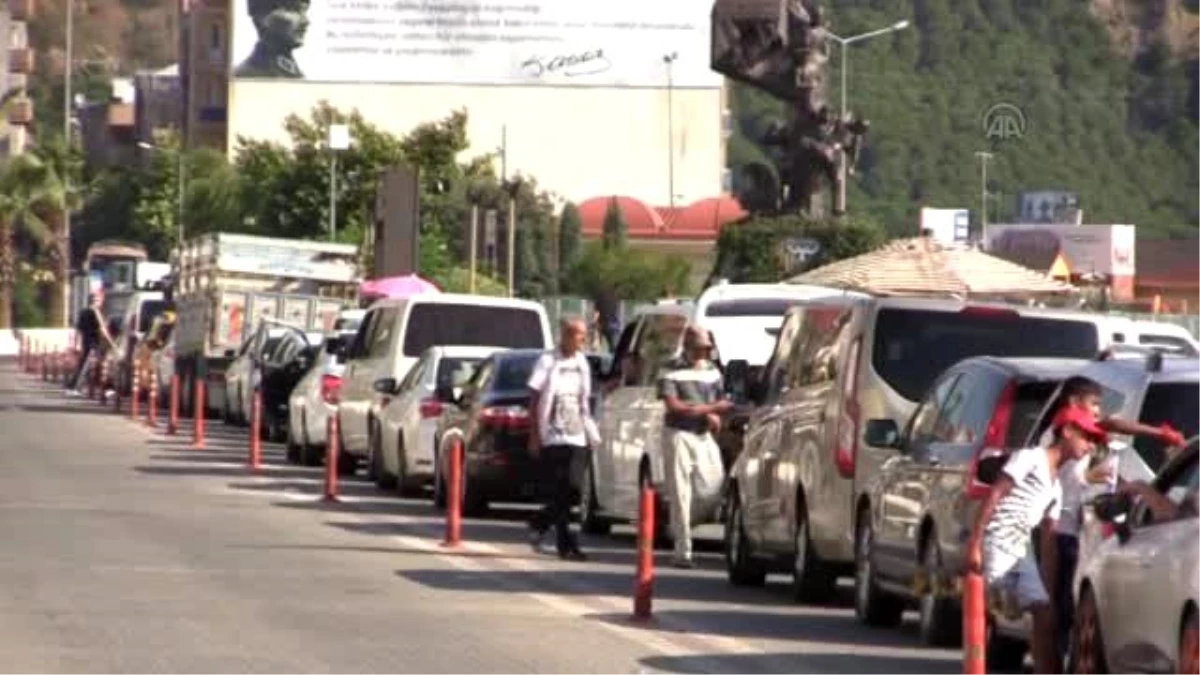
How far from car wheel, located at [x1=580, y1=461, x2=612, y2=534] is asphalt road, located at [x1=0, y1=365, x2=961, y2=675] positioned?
0.70ft

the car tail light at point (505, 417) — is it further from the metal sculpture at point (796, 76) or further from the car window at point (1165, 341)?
the metal sculpture at point (796, 76)

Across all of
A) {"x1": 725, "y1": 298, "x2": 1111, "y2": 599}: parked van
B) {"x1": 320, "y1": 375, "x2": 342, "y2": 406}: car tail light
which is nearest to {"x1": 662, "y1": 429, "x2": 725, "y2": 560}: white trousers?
{"x1": 725, "y1": 298, "x2": 1111, "y2": 599}: parked van

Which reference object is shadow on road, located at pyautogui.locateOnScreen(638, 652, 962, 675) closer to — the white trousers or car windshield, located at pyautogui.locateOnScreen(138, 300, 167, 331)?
the white trousers

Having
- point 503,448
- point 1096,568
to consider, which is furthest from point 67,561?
point 1096,568

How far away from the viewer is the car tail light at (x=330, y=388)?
127 ft

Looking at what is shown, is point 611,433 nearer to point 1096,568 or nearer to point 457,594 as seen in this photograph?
point 457,594

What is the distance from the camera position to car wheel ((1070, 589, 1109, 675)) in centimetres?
1556

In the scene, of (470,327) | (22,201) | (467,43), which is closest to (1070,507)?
(470,327)

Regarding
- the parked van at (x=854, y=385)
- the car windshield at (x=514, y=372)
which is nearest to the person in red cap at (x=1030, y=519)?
the parked van at (x=854, y=385)

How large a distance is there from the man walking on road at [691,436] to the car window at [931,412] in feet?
16.3

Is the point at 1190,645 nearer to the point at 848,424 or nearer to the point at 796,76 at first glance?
the point at 848,424

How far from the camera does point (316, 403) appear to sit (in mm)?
39688

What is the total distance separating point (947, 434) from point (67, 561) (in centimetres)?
736

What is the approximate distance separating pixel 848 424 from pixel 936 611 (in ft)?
9.08
